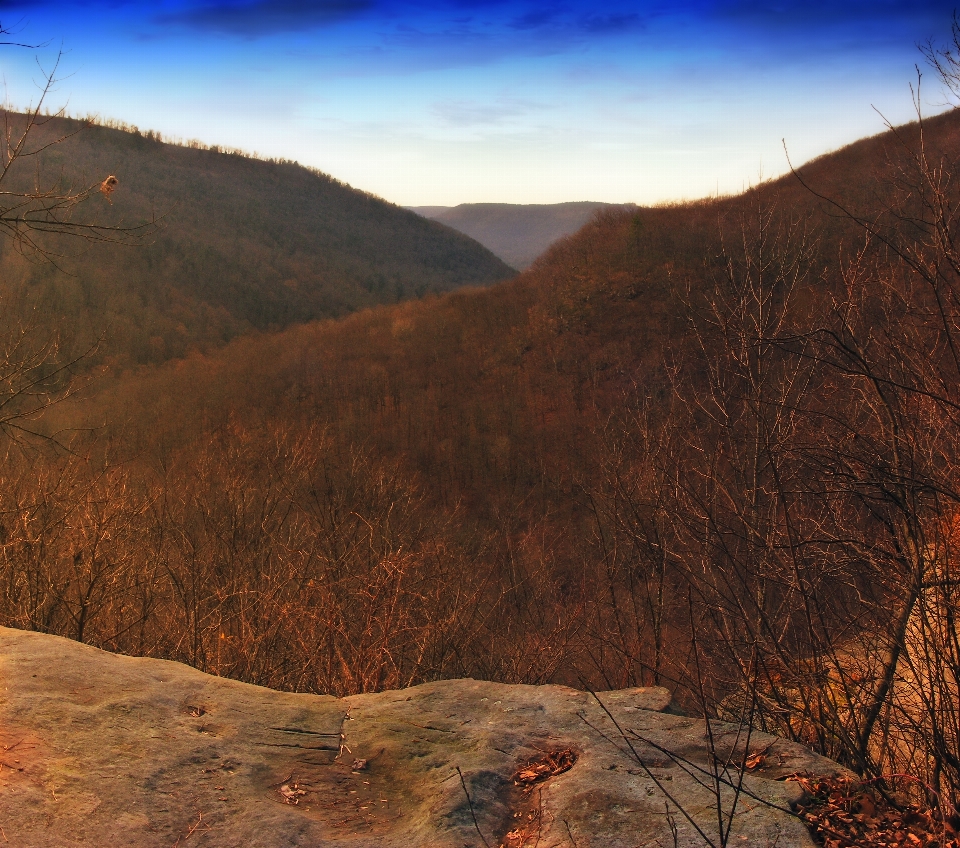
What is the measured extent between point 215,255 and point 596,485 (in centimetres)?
4478

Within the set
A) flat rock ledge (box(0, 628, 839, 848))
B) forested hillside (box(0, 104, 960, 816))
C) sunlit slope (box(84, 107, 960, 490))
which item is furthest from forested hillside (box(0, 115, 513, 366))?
flat rock ledge (box(0, 628, 839, 848))

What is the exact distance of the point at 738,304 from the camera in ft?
22.9

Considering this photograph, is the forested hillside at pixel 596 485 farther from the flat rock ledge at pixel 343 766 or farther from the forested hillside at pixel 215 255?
the forested hillside at pixel 215 255

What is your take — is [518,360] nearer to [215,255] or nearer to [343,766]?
[343,766]

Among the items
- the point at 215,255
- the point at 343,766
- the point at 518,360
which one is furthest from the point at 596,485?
the point at 215,255

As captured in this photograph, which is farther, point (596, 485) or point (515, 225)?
point (515, 225)

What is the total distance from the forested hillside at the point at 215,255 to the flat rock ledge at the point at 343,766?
69.7ft

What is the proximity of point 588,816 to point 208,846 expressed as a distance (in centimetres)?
157

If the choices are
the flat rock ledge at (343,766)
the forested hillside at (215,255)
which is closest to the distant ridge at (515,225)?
the forested hillside at (215,255)

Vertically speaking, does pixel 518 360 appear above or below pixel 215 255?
below

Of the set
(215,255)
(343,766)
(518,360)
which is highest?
(215,255)

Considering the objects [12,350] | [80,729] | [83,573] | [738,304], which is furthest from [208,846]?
[83,573]

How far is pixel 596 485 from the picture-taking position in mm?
25016

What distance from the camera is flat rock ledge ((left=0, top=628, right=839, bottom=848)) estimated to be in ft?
10.6
